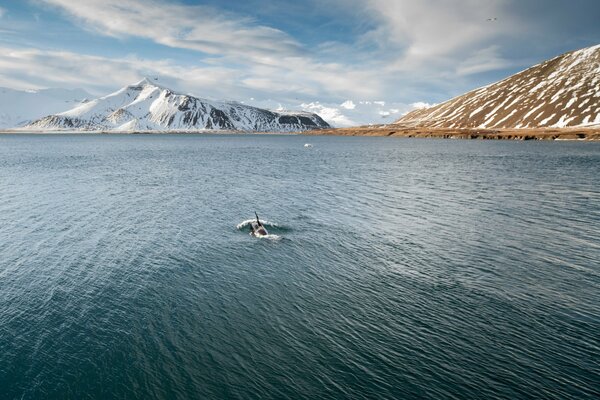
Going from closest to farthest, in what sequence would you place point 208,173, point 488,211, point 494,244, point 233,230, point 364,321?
1. point 364,321
2. point 494,244
3. point 233,230
4. point 488,211
5. point 208,173

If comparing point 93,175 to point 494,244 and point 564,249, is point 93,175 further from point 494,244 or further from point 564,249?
point 564,249

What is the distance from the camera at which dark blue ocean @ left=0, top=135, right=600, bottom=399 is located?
2070 cm

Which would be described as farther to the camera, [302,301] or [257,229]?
[257,229]

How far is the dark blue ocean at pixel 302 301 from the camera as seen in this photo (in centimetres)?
2070

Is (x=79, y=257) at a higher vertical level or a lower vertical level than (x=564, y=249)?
lower

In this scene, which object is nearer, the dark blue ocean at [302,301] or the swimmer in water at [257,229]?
the dark blue ocean at [302,301]

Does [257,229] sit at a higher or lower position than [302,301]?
higher

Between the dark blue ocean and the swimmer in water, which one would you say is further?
the swimmer in water

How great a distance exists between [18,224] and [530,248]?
6307cm

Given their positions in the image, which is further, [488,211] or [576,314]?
[488,211]

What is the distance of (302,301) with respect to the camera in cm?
2966

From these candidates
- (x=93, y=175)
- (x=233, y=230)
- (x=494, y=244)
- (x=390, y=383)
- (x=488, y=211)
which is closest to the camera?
(x=390, y=383)

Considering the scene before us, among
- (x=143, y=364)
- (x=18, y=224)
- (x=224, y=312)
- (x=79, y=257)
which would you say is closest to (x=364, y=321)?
(x=224, y=312)

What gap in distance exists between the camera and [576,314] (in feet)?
88.0
